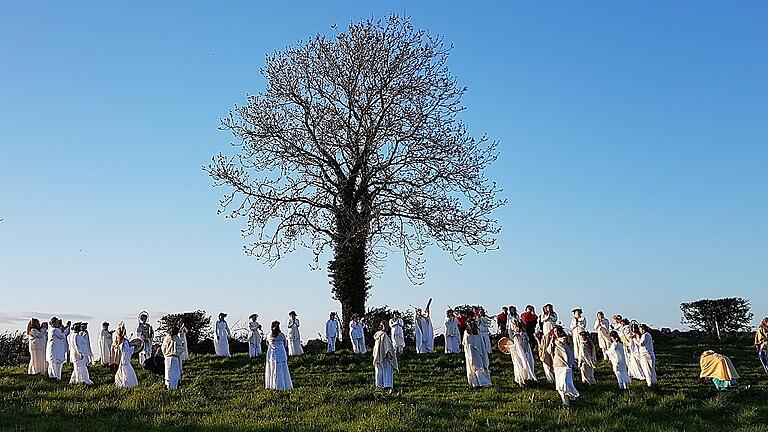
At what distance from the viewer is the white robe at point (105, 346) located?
98.3ft

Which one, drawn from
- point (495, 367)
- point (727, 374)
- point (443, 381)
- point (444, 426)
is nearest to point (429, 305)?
point (495, 367)

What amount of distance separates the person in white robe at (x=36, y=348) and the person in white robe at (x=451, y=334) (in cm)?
1462

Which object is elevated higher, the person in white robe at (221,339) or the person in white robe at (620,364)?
the person in white robe at (221,339)

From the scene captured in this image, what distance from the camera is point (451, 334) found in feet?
101

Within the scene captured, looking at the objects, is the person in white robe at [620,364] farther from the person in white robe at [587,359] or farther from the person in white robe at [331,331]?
the person in white robe at [331,331]

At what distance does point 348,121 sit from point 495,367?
16.7m

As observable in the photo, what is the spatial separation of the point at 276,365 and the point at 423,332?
11058 mm

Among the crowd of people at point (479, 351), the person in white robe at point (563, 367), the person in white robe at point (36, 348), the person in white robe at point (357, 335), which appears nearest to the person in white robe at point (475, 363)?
the crowd of people at point (479, 351)

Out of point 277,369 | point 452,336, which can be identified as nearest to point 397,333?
point 452,336

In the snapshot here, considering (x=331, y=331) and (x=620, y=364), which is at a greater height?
(x=331, y=331)

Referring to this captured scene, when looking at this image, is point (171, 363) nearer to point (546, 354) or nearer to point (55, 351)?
point (55, 351)

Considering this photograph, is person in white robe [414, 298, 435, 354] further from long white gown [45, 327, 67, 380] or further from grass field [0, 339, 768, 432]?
long white gown [45, 327, 67, 380]

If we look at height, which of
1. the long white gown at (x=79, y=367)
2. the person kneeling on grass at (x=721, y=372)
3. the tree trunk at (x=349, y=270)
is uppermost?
the tree trunk at (x=349, y=270)

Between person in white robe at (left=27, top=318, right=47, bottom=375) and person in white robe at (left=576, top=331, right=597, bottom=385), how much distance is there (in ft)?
57.8
